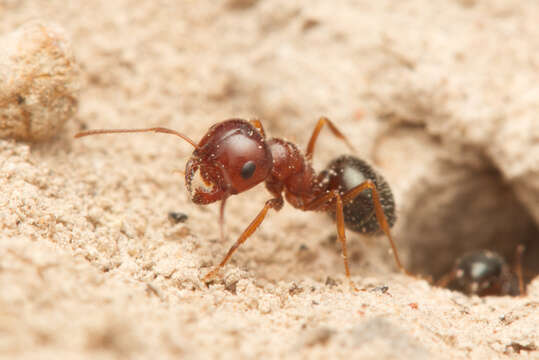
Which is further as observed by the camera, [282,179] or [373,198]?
[282,179]

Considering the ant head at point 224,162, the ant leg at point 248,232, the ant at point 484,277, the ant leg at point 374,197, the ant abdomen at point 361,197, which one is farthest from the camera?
the ant at point 484,277

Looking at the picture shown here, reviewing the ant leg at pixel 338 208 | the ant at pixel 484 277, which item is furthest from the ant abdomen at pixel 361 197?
the ant at pixel 484 277

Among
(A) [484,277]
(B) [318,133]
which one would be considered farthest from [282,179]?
(A) [484,277]

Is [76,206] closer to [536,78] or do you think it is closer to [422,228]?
[422,228]

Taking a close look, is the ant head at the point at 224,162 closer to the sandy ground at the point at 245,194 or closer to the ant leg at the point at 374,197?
the sandy ground at the point at 245,194

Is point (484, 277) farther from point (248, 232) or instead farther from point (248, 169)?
point (248, 169)

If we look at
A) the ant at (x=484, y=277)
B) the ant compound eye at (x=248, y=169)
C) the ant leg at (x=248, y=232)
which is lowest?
A: the ant at (x=484, y=277)

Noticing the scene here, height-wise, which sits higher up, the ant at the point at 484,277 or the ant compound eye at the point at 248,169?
the ant compound eye at the point at 248,169
